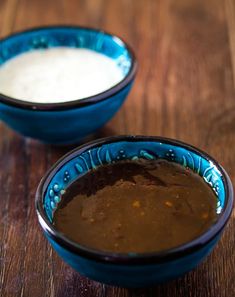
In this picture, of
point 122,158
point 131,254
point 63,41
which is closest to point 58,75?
point 63,41

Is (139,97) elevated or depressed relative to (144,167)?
depressed

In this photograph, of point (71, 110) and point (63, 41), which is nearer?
point (71, 110)

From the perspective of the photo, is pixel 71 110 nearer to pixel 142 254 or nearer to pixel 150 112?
pixel 150 112

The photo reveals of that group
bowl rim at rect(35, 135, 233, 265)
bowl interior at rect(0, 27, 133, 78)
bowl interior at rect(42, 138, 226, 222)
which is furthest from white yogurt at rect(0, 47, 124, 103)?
bowl rim at rect(35, 135, 233, 265)

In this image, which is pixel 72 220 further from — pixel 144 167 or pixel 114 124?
pixel 114 124

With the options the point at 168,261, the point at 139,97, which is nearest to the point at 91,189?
the point at 168,261

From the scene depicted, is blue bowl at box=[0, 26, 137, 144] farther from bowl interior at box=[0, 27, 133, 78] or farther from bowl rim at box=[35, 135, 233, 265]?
bowl rim at box=[35, 135, 233, 265]

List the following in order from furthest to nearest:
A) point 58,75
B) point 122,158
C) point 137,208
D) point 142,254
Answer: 1. point 58,75
2. point 122,158
3. point 137,208
4. point 142,254
